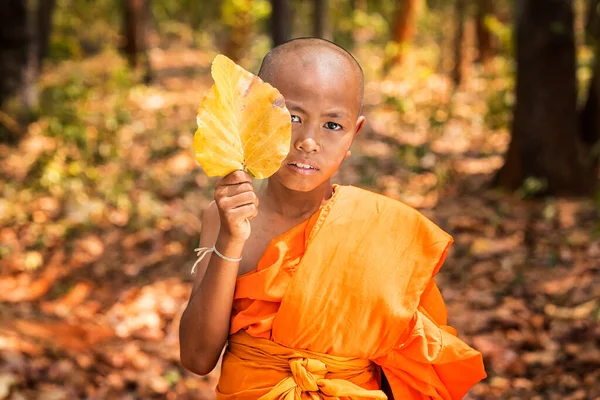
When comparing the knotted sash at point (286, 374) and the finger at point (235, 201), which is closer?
the finger at point (235, 201)

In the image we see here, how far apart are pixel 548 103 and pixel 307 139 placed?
5231 millimetres

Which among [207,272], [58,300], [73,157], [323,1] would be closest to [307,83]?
[207,272]

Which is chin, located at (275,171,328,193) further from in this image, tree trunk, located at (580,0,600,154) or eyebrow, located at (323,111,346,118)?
tree trunk, located at (580,0,600,154)

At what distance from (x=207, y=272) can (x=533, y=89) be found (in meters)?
5.40

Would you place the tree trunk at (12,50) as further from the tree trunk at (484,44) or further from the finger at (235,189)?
the tree trunk at (484,44)

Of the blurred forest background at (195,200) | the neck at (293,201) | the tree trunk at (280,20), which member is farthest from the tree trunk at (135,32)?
the neck at (293,201)

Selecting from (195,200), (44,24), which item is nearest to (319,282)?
A: (195,200)

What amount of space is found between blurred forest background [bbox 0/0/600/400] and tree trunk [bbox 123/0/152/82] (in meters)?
0.03

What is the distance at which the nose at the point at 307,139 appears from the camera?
181 cm

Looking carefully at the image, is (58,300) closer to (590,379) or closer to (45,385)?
(45,385)

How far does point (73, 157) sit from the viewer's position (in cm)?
777

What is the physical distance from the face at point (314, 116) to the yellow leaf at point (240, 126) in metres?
0.12

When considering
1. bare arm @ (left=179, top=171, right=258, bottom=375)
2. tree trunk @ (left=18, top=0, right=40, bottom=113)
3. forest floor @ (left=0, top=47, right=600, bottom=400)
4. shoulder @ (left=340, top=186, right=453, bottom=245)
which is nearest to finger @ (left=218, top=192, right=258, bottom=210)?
bare arm @ (left=179, top=171, right=258, bottom=375)

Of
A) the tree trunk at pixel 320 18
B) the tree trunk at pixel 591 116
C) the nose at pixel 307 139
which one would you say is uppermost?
the nose at pixel 307 139
